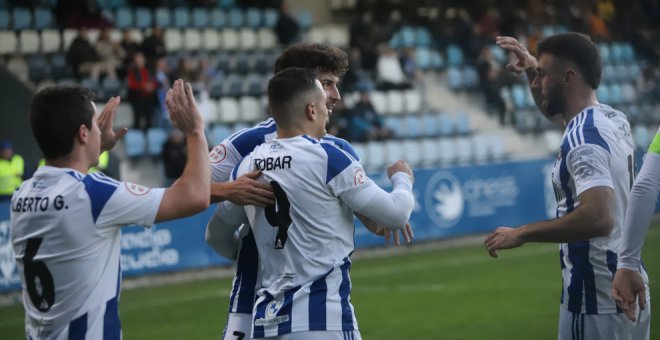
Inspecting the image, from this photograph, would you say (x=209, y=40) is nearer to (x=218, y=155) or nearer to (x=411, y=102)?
(x=411, y=102)

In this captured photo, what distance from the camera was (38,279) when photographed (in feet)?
14.1

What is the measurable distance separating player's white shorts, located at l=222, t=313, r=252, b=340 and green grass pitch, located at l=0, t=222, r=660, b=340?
514cm

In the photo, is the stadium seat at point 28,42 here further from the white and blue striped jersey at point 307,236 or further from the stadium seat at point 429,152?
the white and blue striped jersey at point 307,236

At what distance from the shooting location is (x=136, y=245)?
46.3 feet

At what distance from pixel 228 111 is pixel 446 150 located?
4783 millimetres

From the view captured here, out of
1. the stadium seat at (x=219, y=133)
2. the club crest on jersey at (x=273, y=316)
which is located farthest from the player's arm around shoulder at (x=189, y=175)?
the stadium seat at (x=219, y=133)

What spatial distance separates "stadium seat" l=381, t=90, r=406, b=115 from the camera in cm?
2302

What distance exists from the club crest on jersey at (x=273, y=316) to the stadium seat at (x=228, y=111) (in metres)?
15.2

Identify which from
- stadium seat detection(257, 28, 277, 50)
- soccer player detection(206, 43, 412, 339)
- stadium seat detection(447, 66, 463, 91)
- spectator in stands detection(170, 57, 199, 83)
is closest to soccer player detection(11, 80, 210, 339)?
soccer player detection(206, 43, 412, 339)

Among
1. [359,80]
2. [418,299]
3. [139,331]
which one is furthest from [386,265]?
[359,80]

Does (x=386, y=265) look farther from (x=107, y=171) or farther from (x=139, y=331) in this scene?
(x=139, y=331)

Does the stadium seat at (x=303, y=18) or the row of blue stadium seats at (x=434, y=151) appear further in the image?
the stadium seat at (x=303, y=18)

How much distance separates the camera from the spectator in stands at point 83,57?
18.4 meters

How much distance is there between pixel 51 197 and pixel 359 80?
18364 mm
